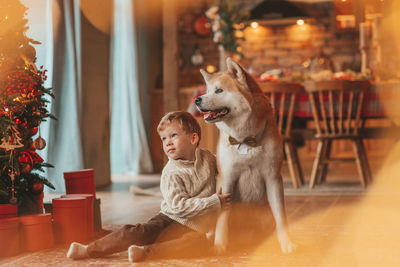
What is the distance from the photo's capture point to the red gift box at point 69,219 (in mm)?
2262

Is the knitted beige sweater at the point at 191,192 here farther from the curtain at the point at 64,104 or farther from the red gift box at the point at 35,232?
the curtain at the point at 64,104

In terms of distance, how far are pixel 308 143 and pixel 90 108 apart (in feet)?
12.0

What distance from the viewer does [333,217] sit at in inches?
110

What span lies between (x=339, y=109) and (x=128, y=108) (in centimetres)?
273

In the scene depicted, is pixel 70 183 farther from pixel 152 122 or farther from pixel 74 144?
pixel 152 122

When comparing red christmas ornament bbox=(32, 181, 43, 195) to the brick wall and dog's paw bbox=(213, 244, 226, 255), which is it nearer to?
dog's paw bbox=(213, 244, 226, 255)

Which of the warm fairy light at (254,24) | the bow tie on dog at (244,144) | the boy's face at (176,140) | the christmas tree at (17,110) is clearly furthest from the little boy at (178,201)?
the warm fairy light at (254,24)

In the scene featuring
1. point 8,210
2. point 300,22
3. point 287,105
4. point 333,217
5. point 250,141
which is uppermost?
point 300,22

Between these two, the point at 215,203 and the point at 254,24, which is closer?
the point at 215,203

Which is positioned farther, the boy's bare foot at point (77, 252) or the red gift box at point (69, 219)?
the red gift box at point (69, 219)

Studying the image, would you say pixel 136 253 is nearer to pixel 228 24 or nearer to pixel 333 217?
pixel 333 217

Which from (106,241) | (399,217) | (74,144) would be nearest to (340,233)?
(399,217)

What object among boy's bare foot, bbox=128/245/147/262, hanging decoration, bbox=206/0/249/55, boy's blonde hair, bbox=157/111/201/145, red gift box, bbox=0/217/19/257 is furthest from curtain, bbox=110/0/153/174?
boy's bare foot, bbox=128/245/147/262

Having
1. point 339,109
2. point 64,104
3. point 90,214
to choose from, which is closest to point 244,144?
point 90,214
